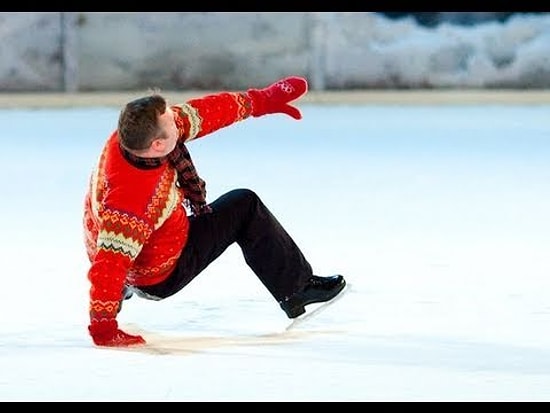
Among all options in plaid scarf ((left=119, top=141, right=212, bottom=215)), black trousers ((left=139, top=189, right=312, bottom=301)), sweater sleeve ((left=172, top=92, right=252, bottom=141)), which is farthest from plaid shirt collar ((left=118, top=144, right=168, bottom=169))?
black trousers ((left=139, top=189, right=312, bottom=301))

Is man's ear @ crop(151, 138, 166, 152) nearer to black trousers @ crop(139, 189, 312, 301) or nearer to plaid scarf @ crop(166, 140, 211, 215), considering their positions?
plaid scarf @ crop(166, 140, 211, 215)

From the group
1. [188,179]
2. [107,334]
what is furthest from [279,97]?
[107,334]

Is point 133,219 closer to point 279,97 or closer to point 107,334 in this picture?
point 107,334

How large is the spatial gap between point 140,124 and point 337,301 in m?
0.84

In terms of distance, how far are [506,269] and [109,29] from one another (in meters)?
6.45

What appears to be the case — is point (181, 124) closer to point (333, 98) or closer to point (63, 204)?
point (63, 204)

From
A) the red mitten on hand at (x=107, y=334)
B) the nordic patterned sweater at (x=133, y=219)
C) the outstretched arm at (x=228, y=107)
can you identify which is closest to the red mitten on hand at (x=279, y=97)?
the outstretched arm at (x=228, y=107)

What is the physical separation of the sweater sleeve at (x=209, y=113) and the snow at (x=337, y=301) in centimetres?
48

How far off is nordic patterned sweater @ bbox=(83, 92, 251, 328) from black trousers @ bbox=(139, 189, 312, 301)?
0.10ft

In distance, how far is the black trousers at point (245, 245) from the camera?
12.8 ft

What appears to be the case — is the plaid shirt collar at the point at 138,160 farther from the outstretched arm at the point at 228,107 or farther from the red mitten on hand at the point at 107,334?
the red mitten on hand at the point at 107,334

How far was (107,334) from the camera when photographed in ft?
11.9

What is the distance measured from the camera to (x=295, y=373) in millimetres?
3379
